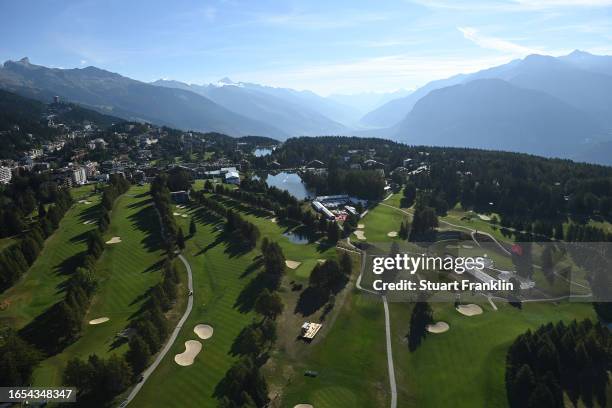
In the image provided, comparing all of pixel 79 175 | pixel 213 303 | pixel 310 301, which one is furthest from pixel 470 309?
pixel 79 175

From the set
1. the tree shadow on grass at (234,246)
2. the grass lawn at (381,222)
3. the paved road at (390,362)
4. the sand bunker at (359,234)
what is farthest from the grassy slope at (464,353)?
the tree shadow on grass at (234,246)

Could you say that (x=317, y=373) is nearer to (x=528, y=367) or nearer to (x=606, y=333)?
(x=528, y=367)

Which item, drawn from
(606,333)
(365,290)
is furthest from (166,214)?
(606,333)

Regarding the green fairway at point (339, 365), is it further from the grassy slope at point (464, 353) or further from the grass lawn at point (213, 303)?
the grass lawn at point (213, 303)

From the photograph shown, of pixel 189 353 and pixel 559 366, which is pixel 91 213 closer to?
pixel 189 353

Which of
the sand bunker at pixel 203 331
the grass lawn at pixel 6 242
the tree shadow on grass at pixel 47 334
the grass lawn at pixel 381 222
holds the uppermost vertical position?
the grass lawn at pixel 6 242

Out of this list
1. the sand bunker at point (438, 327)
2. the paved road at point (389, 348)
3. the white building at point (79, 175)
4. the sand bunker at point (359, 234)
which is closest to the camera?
the paved road at point (389, 348)

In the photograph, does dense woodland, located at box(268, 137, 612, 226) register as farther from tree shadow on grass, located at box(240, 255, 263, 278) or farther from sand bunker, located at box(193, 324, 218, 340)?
sand bunker, located at box(193, 324, 218, 340)

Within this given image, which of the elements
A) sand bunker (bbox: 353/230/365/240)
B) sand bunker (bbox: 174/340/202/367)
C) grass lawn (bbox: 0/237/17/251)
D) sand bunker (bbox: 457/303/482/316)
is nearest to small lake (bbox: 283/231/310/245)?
sand bunker (bbox: 353/230/365/240)
